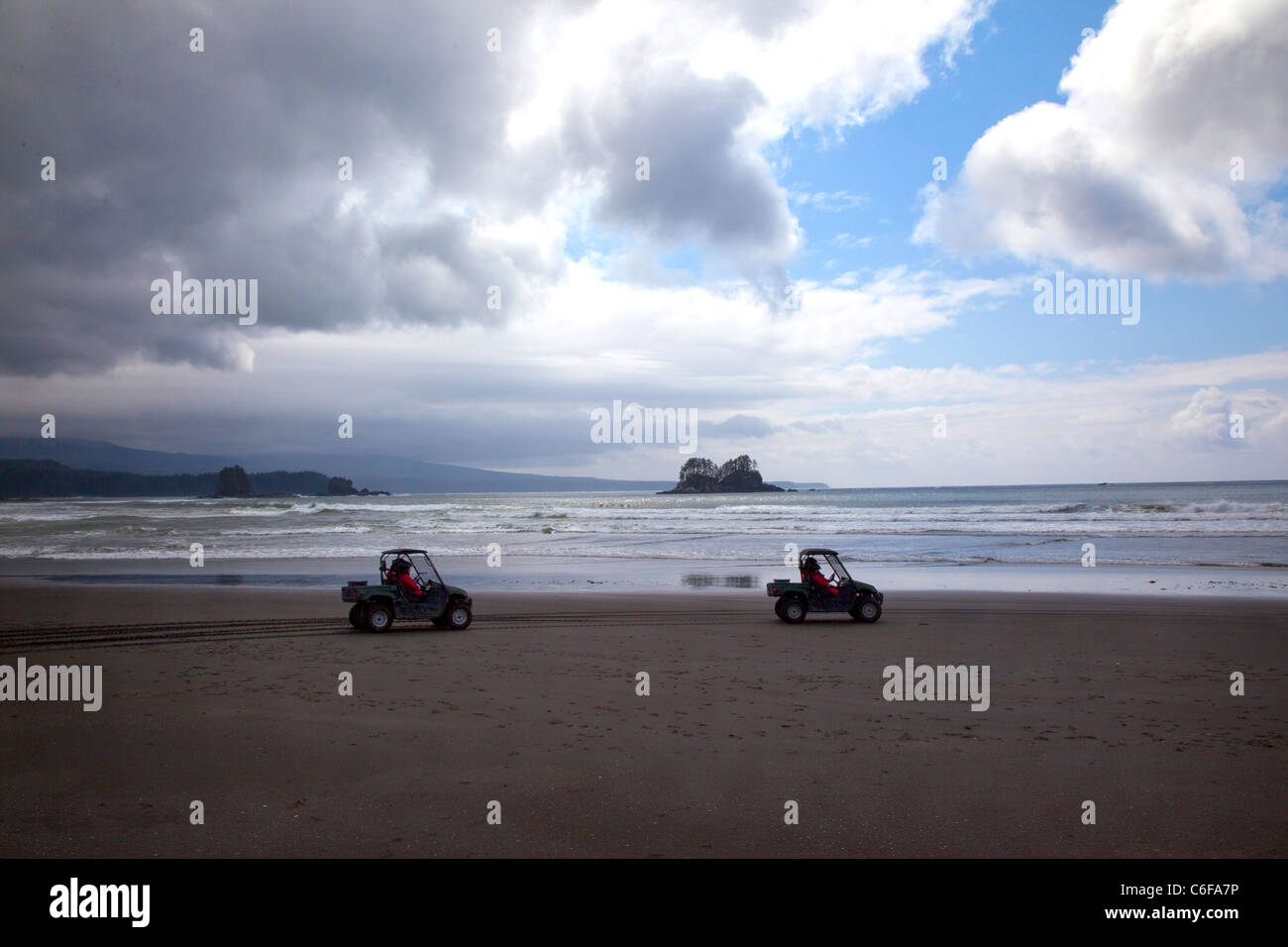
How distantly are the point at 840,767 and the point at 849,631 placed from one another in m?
7.35

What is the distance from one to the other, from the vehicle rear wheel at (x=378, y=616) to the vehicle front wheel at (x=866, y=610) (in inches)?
319

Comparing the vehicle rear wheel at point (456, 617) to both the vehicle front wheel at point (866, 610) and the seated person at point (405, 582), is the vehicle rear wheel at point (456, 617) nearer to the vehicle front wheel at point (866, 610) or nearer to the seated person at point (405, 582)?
the seated person at point (405, 582)

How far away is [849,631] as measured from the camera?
13047 mm

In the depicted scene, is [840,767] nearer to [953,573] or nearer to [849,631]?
[849,631]

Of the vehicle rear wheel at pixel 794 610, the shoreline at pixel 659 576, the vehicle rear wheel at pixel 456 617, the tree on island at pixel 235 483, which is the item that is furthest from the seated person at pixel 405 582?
the tree on island at pixel 235 483

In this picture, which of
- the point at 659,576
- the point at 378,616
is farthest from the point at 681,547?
the point at 378,616

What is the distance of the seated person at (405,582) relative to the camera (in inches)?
532

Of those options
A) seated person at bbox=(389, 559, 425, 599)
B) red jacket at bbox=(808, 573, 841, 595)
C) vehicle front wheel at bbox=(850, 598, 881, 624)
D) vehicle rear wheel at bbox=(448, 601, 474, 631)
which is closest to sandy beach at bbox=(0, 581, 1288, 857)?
seated person at bbox=(389, 559, 425, 599)

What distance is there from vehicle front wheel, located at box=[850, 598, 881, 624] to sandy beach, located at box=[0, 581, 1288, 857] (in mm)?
1819

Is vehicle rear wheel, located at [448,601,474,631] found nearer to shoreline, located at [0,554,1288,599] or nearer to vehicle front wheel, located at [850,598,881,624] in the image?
shoreline, located at [0,554,1288,599]

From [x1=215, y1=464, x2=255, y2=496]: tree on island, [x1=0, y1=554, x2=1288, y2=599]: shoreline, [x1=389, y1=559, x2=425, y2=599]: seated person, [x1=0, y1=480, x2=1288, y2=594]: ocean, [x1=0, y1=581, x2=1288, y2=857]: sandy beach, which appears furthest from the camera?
[x1=215, y1=464, x2=255, y2=496]: tree on island

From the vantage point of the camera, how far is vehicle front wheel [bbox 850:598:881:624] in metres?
14.1

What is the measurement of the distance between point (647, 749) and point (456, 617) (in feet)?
25.9

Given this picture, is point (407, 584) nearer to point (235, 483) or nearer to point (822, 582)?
point (822, 582)
